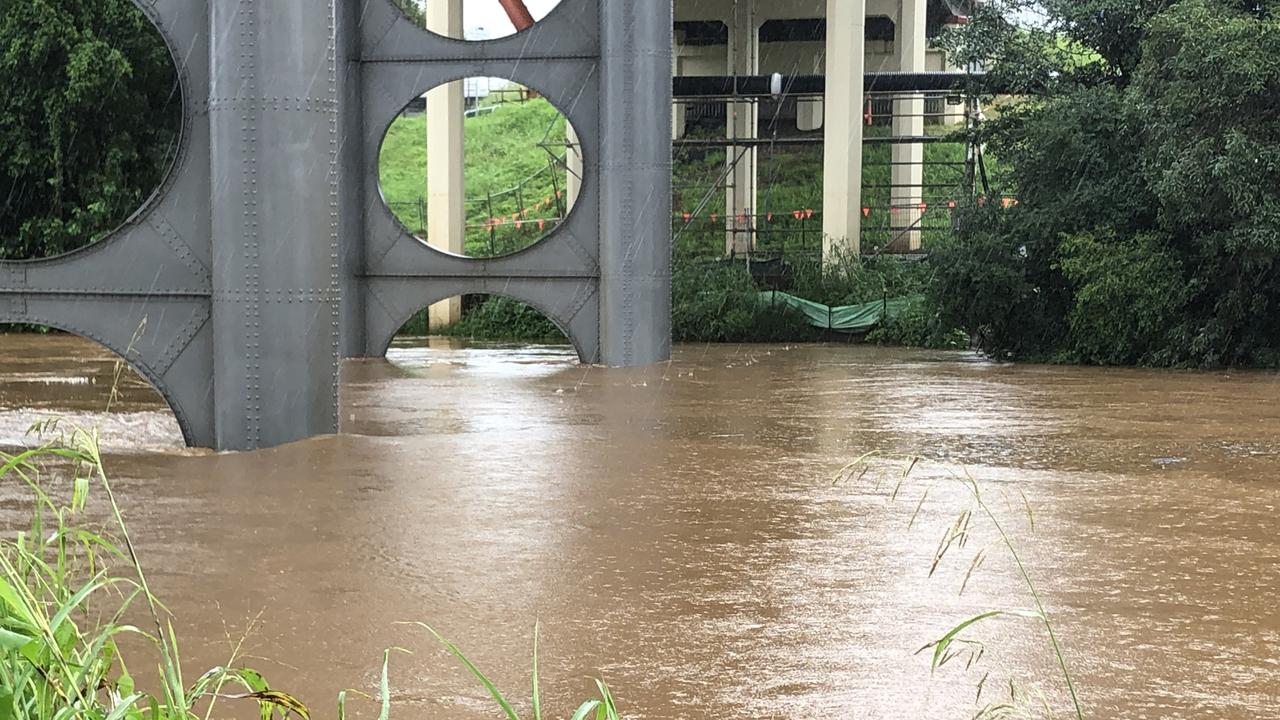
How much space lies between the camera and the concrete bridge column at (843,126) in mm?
25859

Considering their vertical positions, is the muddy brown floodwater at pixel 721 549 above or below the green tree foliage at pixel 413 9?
below

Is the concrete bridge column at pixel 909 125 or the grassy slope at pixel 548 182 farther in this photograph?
the concrete bridge column at pixel 909 125

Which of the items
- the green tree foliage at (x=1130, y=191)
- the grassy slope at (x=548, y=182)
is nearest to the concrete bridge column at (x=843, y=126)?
the grassy slope at (x=548, y=182)

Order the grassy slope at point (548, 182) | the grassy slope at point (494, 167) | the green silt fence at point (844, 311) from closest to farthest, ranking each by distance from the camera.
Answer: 1. the green silt fence at point (844, 311)
2. the grassy slope at point (548, 182)
3. the grassy slope at point (494, 167)

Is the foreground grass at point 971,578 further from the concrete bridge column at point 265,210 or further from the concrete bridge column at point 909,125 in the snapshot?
the concrete bridge column at point 909,125

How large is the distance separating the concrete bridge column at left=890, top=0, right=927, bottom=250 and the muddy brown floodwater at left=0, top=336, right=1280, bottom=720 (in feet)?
59.9

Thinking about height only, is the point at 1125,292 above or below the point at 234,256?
below

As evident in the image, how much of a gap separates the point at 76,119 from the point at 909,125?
17.7m

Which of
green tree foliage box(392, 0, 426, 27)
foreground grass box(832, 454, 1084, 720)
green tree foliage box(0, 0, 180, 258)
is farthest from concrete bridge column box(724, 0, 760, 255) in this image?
foreground grass box(832, 454, 1084, 720)

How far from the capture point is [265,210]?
1131cm

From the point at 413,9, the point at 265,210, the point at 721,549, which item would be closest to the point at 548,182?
the point at 413,9

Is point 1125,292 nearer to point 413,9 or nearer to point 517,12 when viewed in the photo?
point 517,12

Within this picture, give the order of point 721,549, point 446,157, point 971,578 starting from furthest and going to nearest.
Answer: point 446,157 < point 721,549 < point 971,578

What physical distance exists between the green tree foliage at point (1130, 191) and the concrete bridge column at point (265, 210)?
10.6 metres
